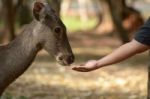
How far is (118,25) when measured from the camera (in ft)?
40.9

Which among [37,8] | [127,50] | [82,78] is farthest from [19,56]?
[82,78]

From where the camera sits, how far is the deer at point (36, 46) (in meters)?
4.77

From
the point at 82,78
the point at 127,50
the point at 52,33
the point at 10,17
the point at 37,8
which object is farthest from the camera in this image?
the point at 10,17

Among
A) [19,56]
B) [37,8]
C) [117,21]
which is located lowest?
[117,21]

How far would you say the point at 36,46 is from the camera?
4.85 meters

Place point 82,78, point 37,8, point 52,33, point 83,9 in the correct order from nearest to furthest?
point 37,8 < point 52,33 < point 82,78 < point 83,9

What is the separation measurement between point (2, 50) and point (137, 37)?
159 cm

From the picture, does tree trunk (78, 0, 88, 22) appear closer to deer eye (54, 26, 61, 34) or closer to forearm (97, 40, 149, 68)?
deer eye (54, 26, 61, 34)

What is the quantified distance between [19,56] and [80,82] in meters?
3.73

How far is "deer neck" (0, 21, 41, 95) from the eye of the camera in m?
4.84

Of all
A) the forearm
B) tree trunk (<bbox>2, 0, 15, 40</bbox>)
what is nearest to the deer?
the forearm

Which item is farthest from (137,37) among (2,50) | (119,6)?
(119,6)

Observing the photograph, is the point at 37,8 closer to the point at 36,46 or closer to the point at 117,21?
the point at 36,46

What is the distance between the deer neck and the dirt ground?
1252 millimetres
